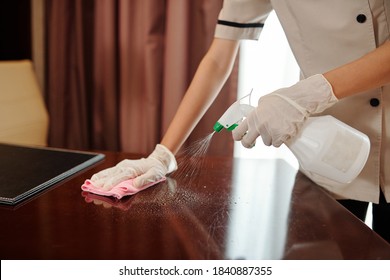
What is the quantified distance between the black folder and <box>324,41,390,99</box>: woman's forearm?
724mm

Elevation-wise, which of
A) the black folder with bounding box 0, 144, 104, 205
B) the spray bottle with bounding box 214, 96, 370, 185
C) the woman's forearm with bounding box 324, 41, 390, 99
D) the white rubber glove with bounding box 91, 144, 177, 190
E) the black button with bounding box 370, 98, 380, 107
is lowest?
the black folder with bounding box 0, 144, 104, 205

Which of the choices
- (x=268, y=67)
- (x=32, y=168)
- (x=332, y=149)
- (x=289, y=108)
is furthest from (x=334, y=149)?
(x=268, y=67)

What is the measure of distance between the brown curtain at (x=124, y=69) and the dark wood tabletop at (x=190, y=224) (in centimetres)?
105

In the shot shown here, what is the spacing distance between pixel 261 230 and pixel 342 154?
→ 24cm

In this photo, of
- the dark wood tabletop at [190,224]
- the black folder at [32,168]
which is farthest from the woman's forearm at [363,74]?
the black folder at [32,168]

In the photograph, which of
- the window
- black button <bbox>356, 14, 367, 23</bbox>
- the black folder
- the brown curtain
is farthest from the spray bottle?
the brown curtain

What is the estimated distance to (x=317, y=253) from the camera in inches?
30.5

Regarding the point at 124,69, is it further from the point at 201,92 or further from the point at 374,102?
the point at 374,102

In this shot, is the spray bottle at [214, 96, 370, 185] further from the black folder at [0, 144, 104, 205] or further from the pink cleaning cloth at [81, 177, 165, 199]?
the black folder at [0, 144, 104, 205]

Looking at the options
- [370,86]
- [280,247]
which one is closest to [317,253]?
[280,247]

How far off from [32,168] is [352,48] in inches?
35.9

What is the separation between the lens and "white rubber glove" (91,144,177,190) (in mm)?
1066

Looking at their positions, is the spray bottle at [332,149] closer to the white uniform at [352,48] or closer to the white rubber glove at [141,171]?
the white uniform at [352,48]

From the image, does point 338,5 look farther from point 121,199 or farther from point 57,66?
point 57,66
